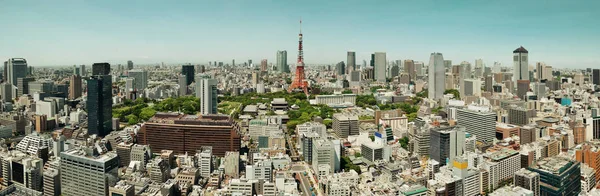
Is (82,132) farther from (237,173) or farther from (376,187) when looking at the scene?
(376,187)

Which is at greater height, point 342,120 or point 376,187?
point 342,120

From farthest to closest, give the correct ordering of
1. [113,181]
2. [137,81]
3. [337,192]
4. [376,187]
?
[137,81] < [376,187] < [337,192] < [113,181]

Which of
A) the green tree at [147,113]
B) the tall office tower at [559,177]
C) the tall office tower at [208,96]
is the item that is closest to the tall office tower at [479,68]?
the tall office tower at [208,96]

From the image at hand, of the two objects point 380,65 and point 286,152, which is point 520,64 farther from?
point 286,152

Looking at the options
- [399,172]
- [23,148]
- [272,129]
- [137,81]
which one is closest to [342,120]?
[272,129]

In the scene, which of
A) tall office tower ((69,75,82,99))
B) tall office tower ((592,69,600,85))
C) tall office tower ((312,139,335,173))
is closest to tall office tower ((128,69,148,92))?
tall office tower ((69,75,82,99))

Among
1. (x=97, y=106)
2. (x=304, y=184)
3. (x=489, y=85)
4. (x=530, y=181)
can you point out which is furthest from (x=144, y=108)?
(x=489, y=85)

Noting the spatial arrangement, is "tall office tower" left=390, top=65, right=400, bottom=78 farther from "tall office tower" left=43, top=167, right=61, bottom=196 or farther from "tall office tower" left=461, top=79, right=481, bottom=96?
"tall office tower" left=43, top=167, right=61, bottom=196
